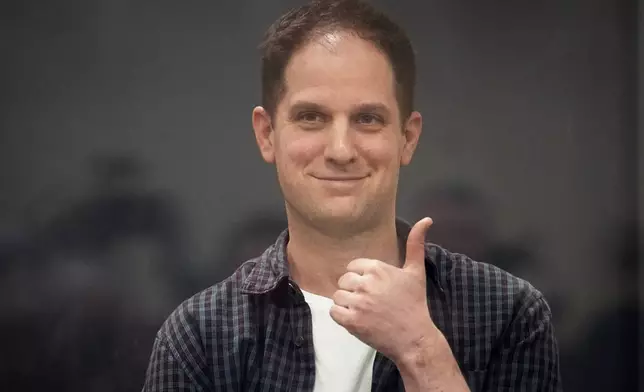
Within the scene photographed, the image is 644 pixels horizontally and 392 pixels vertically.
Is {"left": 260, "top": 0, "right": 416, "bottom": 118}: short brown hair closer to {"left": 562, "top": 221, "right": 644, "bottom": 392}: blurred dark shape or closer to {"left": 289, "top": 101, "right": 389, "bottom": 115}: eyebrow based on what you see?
{"left": 289, "top": 101, "right": 389, "bottom": 115}: eyebrow

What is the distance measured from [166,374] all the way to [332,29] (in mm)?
672

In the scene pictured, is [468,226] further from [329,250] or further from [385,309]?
[385,309]

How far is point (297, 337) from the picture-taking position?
1.16 metres

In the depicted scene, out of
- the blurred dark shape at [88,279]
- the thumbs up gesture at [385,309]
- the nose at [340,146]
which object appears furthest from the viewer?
the blurred dark shape at [88,279]

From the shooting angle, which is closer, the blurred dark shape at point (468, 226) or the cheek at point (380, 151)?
the cheek at point (380, 151)

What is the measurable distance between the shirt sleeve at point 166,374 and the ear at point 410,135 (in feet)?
1.78

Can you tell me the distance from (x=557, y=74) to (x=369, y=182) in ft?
1.69

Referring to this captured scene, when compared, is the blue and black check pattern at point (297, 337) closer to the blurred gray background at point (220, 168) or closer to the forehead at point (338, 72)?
the blurred gray background at point (220, 168)

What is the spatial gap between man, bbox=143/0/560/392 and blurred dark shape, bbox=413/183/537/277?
3.4 inches

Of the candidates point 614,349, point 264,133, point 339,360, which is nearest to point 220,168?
point 264,133

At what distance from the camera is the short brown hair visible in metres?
1.16

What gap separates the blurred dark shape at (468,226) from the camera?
1337 mm

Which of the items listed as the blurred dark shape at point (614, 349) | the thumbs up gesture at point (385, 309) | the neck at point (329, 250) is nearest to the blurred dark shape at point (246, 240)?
the neck at point (329, 250)

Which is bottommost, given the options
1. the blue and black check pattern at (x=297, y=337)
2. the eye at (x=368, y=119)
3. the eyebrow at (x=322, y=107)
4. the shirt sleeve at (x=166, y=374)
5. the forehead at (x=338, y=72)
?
the shirt sleeve at (x=166, y=374)
